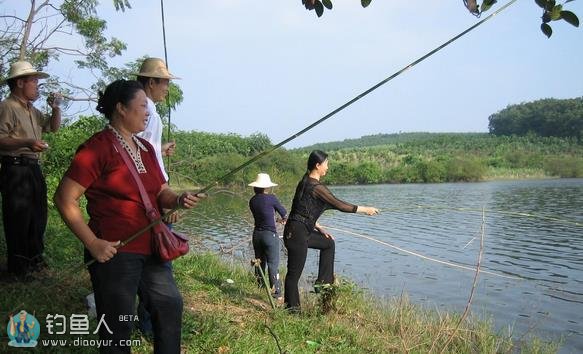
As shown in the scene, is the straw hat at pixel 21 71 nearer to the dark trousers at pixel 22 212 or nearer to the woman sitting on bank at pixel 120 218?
the dark trousers at pixel 22 212

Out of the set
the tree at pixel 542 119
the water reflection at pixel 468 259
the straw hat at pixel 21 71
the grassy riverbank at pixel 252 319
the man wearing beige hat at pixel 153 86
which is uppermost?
the tree at pixel 542 119

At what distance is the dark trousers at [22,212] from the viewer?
4.36m

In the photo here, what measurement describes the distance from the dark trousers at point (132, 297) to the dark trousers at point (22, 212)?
2219 millimetres

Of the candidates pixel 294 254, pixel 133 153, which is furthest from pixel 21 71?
pixel 294 254

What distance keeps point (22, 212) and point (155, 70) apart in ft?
5.90

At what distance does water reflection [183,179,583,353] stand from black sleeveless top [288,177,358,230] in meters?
1.62

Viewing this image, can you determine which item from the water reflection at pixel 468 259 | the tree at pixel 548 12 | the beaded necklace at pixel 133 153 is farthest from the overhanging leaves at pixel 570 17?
the water reflection at pixel 468 259

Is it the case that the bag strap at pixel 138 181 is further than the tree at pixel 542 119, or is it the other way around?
the tree at pixel 542 119

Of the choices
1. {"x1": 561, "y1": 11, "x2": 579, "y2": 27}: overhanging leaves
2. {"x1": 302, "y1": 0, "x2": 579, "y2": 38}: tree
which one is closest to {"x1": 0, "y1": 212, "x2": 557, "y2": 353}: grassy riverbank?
{"x1": 302, "y1": 0, "x2": 579, "y2": 38}: tree

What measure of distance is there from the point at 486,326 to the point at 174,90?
7.76 meters

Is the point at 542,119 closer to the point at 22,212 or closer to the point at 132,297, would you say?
the point at 22,212

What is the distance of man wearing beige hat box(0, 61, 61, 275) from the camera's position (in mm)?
4281

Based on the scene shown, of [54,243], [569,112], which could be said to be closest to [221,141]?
[54,243]

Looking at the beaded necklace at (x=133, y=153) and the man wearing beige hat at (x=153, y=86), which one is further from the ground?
the man wearing beige hat at (x=153, y=86)
